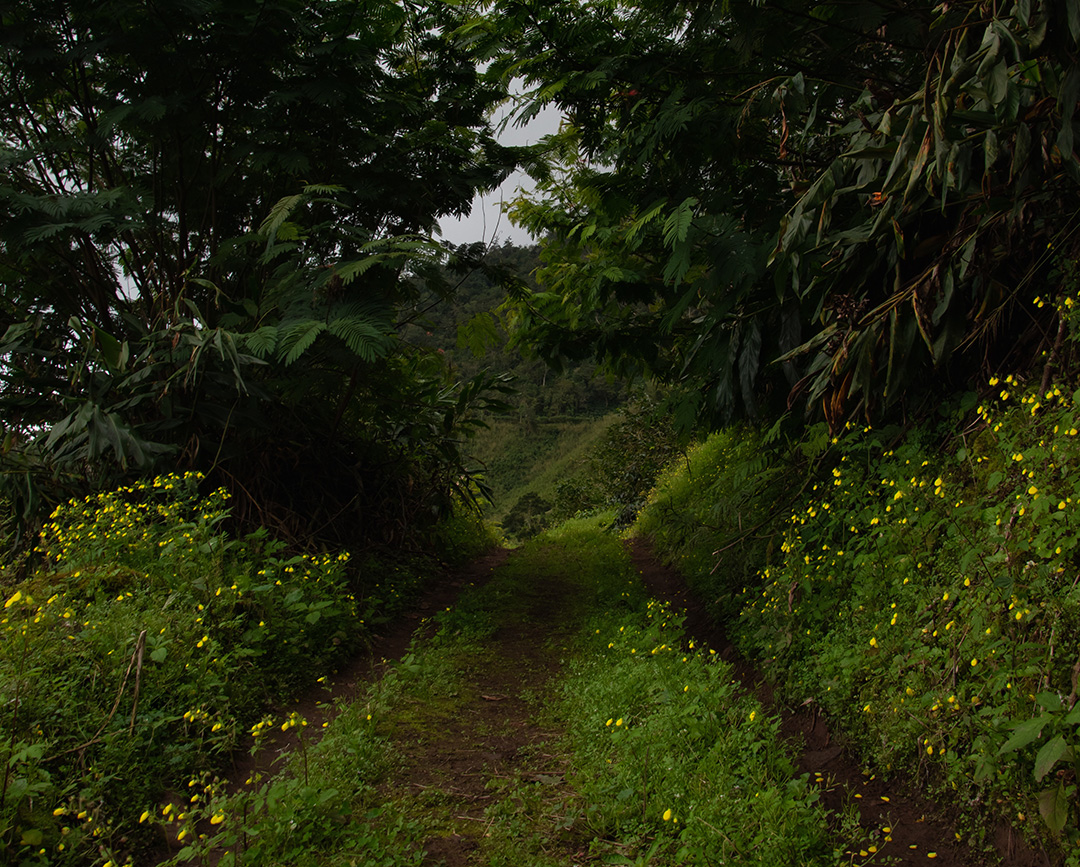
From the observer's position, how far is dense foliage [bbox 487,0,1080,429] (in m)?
2.76

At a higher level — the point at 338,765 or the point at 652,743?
the point at 338,765

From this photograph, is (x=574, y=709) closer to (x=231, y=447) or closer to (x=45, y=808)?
(x=45, y=808)

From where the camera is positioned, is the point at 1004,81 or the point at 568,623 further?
the point at 568,623

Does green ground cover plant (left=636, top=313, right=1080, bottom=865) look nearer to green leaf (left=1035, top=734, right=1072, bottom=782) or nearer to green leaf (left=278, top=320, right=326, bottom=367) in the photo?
green leaf (left=1035, top=734, right=1072, bottom=782)

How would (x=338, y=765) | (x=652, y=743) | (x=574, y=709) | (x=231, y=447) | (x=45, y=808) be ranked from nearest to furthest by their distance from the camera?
(x=45, y=808)
(x=338, y=765)
(x=652, y=743)
(x=574, y=709)
(x=231, y=447)

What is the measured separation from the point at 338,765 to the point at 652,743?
51.5 inches

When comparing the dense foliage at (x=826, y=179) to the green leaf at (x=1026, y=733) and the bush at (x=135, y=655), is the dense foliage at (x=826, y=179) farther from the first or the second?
the bush at (x=135, y=655)

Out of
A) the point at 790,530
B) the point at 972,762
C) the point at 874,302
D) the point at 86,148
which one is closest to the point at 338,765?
the point at 972,762

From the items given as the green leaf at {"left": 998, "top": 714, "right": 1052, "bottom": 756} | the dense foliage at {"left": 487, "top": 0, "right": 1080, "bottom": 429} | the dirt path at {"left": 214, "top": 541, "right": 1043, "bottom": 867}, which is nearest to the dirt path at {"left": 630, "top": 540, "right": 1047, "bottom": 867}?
the dirt path at {"left": 214, "top": 541, "right": 1043, "bottom": 867}

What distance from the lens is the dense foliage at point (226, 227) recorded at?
4.40 metres

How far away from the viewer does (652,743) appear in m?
2.93

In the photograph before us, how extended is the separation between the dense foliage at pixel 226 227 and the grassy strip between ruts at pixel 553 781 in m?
2.11

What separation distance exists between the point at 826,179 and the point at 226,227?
5065mm

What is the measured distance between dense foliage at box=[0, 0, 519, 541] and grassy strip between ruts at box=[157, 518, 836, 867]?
6.93 ft
